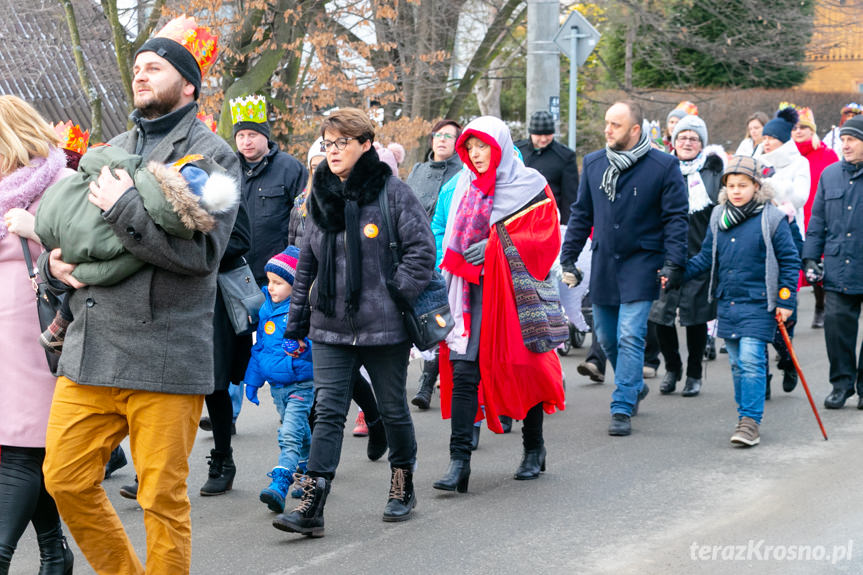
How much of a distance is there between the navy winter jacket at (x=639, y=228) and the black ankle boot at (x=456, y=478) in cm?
202

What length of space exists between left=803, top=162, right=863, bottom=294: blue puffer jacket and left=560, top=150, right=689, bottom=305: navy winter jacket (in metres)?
1.58

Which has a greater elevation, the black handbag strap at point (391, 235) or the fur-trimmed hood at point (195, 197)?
the fur-trimmed hood at point (195, 197)

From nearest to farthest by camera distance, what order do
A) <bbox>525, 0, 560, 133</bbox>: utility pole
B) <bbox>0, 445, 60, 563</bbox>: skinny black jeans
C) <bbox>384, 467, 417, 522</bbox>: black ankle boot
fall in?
<bbox>0, 445, 60, 563</bbox>: skinny black jeans, <bbox>384, 467, 417, 522</bbox>: black ankle boot, <bbox>525, 0, 560, 133</bbox>: utility pole

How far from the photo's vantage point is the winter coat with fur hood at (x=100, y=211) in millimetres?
3812

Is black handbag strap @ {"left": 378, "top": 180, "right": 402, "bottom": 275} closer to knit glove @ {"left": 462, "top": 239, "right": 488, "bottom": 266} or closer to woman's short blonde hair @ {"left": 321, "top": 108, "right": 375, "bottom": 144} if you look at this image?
woman's short blonde hair @ {"left": 321, "top": 108, "right": 375, "bottom": 144}

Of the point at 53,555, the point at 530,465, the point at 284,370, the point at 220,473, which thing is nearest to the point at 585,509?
the point at 530,465

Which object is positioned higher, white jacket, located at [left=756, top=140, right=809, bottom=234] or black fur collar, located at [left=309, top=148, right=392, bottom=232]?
black fur collar, located at [left=309, top=148, right=392, bottom=232]

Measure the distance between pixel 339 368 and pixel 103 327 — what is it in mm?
1667

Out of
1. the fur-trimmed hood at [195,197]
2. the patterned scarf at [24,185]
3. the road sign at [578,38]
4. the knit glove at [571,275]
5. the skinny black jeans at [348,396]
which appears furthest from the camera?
the road sign at [578,38]

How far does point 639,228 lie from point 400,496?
2890 mm

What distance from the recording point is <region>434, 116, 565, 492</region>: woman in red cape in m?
6.25

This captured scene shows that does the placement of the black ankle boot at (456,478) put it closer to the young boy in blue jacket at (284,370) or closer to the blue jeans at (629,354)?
the young boy in blue jacket at (284,370)

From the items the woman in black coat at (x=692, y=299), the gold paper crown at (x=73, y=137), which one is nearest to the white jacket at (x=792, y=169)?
the woman in black coat at (x=692, y=299)

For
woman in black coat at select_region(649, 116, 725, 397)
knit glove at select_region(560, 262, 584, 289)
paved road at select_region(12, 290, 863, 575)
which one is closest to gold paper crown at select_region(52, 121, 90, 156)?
paved road at select_region(12, 290, 863, 575)
